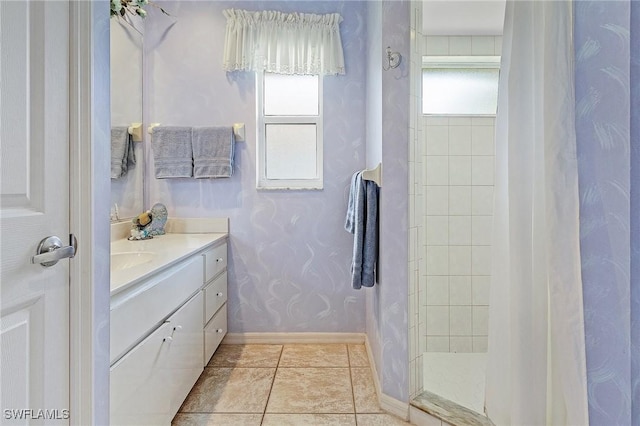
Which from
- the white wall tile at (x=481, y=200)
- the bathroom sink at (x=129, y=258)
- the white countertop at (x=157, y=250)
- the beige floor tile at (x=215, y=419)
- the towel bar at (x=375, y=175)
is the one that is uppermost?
the towel bar at (x=375, y=175)

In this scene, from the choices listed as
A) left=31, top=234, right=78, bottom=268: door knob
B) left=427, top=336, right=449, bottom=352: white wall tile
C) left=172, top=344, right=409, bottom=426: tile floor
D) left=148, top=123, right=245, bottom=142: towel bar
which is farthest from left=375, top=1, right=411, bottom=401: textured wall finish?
left=31, top=234, right=78, bottom=268: door knob

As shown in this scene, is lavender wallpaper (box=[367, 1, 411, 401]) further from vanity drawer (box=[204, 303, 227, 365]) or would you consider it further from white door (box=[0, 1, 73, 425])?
white door (box=[0, 1, 73, 425])

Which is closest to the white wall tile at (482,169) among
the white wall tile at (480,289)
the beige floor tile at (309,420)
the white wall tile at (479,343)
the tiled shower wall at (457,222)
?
the tiled shower wall at (457,222)

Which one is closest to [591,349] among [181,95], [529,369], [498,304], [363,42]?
[529,369]

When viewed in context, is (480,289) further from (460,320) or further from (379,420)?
(379,420)

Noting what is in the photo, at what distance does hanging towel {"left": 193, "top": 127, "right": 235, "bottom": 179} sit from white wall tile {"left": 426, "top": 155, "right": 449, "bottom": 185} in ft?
4.33

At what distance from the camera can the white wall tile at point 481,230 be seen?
2213mm

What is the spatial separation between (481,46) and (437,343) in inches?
76.9

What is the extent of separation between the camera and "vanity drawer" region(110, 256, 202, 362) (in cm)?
100

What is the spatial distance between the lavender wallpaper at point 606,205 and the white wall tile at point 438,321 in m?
1.29

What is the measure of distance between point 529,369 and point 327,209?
1542 millimetres

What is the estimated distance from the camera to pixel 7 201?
0.68 meters

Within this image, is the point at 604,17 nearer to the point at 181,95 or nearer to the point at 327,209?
the point at 327,209

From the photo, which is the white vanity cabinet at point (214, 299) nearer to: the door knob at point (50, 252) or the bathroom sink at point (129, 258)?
the bathroom sink at point (129, 258)
